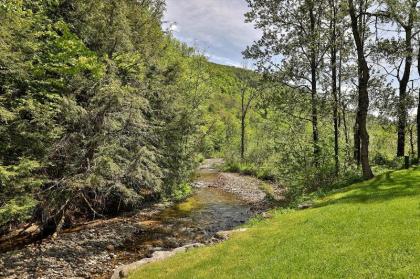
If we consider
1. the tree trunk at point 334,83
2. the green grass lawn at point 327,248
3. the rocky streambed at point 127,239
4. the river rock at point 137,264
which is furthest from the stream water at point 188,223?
the tree trunk at point 334,83

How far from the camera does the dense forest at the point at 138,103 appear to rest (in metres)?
14.6

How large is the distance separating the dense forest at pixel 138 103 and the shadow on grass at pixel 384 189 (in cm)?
183

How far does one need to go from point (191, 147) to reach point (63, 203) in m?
12.2

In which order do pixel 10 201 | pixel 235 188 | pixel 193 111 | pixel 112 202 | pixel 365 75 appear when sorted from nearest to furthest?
pixel 10 201, pixel 365 75, pixel 112 202, pixel 193 111, pixel 235 188

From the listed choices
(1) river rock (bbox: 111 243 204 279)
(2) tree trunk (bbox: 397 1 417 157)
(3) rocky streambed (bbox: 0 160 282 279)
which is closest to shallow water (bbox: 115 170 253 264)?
(3) rocky streambed (bbox: 0 160 282 279)

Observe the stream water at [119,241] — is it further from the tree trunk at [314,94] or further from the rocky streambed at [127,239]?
the tree trunk at [314,94]

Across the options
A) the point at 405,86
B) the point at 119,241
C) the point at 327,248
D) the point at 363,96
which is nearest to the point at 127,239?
the point at 119,241

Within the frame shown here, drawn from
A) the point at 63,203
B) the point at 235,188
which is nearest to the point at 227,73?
the point at 235,188

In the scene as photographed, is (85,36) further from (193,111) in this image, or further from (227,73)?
(227,73)

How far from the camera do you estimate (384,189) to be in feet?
49.1

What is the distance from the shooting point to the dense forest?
14.6m

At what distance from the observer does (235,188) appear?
1260 inches

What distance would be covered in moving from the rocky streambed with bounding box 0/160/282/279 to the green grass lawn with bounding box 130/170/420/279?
2645 mm

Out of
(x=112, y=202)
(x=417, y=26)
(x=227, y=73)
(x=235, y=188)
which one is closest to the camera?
(x=112, y=202)
